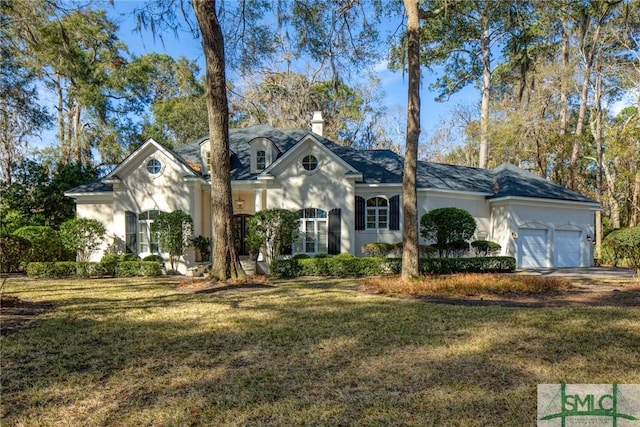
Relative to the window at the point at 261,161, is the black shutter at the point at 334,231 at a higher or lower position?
lower

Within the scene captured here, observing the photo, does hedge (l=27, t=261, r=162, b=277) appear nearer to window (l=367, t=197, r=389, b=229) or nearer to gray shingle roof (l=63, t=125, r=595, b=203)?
gray shingle roof (l=63, t=125, r=595, b=203)

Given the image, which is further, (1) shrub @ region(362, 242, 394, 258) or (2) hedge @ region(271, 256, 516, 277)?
(1) shrub @ region(362, 242, 394, 258)

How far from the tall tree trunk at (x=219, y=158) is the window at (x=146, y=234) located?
6.51 m

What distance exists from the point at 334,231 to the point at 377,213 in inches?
87.7

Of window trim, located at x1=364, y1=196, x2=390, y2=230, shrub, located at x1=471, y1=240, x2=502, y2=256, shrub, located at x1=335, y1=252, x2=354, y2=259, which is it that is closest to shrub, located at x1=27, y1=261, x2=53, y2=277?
shrub, located at x1=335, y1=252, x2=354, y2=259

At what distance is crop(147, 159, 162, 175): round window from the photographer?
54.1 ft

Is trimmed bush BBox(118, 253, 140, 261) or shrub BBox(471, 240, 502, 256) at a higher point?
shrub BBox(471, 240, 502, 256)

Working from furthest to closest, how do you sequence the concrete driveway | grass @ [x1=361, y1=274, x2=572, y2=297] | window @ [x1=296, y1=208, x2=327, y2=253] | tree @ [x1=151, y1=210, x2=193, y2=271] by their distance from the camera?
1. window @ [x1=296, y1=208, x2=327, y2=253]
2. tree @ [x1=151, y1=210, x2=193, y2=271]
3. the concrete driveway
4. grass @ [x1=361, y1=274, x2=572, y2=297]

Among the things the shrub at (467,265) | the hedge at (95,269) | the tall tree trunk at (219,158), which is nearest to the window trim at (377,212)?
the shrub at (467,265)

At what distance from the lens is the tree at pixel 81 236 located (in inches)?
625

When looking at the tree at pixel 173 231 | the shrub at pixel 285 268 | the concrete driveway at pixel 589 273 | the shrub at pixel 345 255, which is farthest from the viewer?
the tree at pixel 173 231

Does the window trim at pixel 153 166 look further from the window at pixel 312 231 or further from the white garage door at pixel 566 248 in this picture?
the white garage door at pixel 566 248

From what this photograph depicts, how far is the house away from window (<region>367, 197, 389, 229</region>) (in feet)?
0.14

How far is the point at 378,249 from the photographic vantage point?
50.7ft
